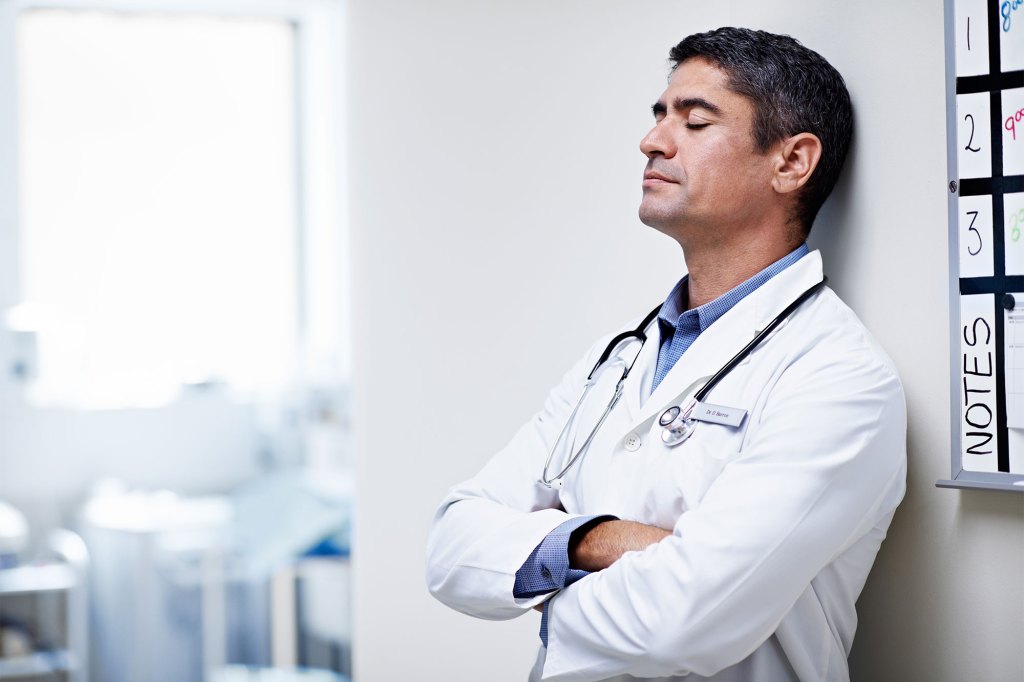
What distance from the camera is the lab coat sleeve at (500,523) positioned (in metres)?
1.20

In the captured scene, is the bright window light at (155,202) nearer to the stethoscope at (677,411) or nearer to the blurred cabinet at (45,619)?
the blurred cabinet at (45,619)

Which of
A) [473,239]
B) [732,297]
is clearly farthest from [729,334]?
[473,239]

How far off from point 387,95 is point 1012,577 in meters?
1.46

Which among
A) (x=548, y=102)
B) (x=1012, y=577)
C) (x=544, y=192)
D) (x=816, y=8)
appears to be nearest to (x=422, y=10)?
(x=548, y=102)

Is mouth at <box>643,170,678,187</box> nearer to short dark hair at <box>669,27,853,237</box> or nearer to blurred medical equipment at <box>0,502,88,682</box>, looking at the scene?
short dark hair at <box>669,27,853,237</box>

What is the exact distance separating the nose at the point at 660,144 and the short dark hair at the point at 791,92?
109mm

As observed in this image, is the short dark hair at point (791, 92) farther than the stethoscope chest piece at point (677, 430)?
Yes

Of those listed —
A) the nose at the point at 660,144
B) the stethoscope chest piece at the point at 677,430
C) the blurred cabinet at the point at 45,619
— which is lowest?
the blurred cabinet at the point at 45,619

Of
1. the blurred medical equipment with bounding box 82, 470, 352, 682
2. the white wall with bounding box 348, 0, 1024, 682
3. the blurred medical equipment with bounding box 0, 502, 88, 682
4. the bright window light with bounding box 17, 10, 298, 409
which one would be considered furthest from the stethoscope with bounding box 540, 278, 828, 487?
the bright window light with bounding box 17, 10, 298, 409

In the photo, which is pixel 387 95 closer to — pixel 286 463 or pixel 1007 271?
pixel 1007 271

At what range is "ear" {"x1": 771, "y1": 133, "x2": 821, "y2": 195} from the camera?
4.23ft

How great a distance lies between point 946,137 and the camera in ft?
3.76

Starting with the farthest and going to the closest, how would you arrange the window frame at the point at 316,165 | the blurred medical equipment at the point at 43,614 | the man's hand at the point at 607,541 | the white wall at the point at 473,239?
1. the window frame at the point at 316,165
2. the blurred medical equipment at the point at 43,614
3. the white wall at the point at 473,239
4. the man's hand at the point at 607,541

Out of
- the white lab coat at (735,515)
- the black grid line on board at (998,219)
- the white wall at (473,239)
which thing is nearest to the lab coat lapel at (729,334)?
the white lab coat at (735,515)
